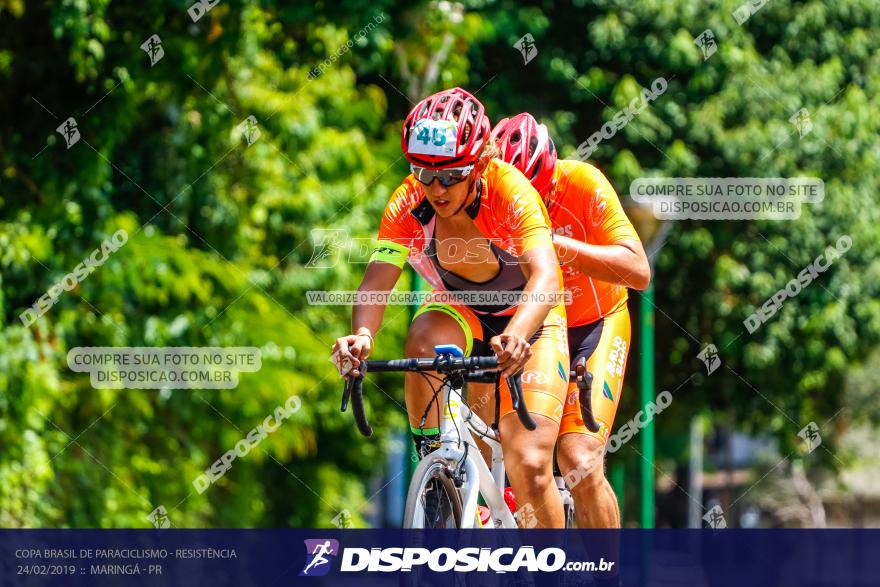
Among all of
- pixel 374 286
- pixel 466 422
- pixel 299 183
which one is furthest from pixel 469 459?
pixel 299 183

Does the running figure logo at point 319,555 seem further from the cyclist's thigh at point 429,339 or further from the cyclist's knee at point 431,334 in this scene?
the cyclist's knee at point 431,334

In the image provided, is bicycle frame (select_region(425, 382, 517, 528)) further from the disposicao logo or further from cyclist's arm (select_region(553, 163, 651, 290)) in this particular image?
cyclist's arm (select_region(553, 163, 651, 290))

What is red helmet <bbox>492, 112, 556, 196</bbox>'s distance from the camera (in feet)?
20.5

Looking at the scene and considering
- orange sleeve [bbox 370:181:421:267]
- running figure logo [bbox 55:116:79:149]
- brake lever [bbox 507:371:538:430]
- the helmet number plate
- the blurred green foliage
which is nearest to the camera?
brake lever [bbox 507:371:538:430]

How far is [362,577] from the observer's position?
20.5 feet

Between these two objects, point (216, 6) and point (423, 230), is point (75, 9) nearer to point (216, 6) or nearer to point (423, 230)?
point (216, 6)

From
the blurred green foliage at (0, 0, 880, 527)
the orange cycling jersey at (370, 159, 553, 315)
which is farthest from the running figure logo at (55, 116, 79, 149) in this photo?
the orange cycling jersey at (370, 159, 553, 315)

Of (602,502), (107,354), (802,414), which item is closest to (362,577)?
(602,502)

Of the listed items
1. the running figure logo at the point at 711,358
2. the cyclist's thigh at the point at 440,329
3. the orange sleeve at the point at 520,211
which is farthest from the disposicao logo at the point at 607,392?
the running figure logo at the point at 711,358

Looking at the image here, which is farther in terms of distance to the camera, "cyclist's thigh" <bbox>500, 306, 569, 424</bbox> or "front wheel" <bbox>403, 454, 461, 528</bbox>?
"cyclist's thigh" <bbox>500, 306, 569, 424</bbox>

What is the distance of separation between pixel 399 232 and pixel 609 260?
0.87m

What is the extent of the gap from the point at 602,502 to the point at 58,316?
638cm

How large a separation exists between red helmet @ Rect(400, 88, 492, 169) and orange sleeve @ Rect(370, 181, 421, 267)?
0.31 m

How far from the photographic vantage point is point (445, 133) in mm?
5652
